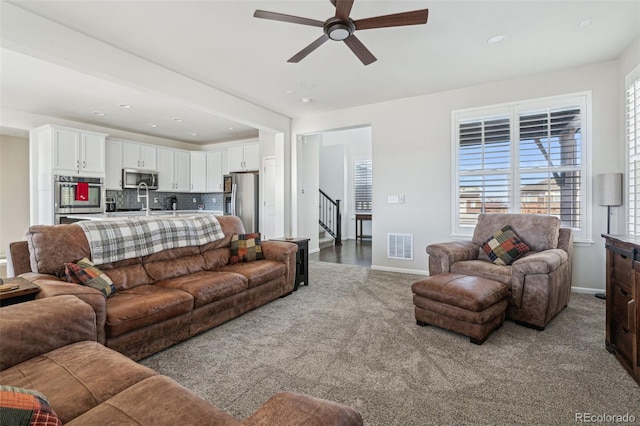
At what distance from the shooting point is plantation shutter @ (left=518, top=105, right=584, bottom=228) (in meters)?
3.87

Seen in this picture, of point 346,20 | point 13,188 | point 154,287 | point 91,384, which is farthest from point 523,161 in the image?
point 13,188

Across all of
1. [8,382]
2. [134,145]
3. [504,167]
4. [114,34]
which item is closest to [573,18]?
[504,167]

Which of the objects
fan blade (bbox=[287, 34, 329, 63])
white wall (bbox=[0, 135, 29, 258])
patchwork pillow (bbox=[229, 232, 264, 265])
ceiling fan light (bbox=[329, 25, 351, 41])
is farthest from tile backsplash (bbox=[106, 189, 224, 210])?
ceiling fan light (bbox=[329, 25, 351, 41])

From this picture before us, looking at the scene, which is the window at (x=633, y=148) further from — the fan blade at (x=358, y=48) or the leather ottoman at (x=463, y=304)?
the fan blade at (x=358, y=48)

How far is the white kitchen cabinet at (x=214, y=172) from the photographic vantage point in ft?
25.9

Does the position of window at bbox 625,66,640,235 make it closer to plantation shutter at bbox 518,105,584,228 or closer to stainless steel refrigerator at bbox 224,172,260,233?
plantation shutter at bbox 518,105,584,228

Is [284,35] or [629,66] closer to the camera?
[284,35]

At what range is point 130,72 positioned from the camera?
345cm

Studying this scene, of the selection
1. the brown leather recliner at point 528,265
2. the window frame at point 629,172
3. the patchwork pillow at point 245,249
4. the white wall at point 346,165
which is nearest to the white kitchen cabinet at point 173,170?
the white wall at point 346,165

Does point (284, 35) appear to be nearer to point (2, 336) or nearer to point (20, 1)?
point (20, 1)

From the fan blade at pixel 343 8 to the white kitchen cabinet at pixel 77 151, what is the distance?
569 centimetres

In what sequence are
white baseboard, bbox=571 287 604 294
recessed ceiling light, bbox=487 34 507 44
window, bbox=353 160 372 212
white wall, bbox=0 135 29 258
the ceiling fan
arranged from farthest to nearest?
window, bbox=353 160 372 212
white wall, bbox=0 135 29 258
white baseboard, bbox=571 287 604 294
recessed ceiling light, bbox=487 34 507 44
the ceiling fan

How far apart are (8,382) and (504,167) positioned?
5.00 metres

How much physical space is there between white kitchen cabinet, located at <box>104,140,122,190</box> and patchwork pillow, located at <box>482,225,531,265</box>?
697 cm
